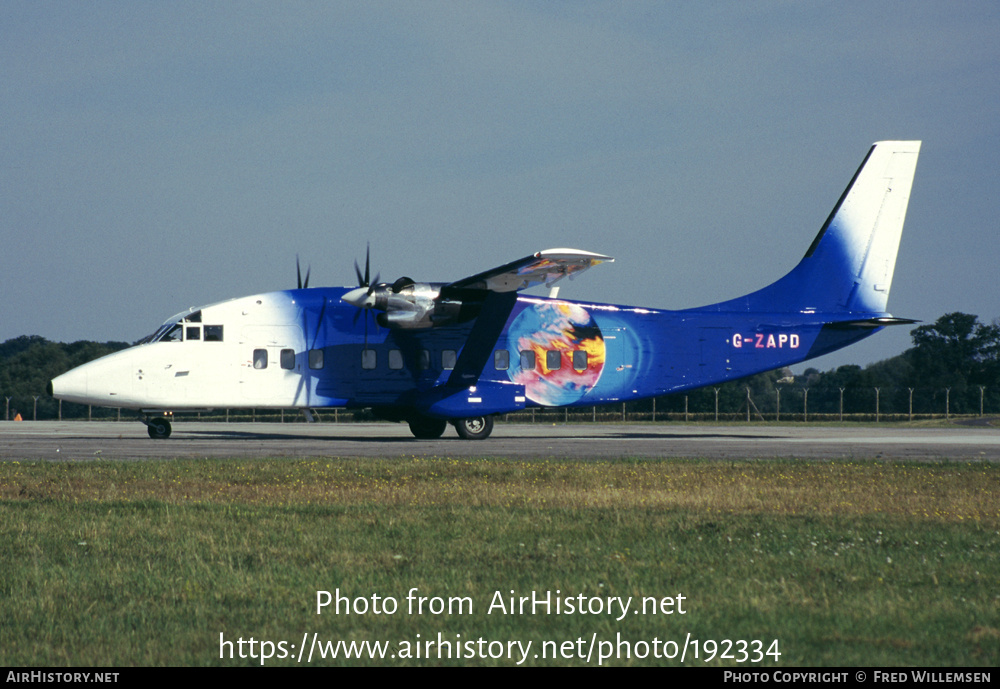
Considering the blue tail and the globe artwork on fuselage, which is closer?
the globe artwork on fuselage

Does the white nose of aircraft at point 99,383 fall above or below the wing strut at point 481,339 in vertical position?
below

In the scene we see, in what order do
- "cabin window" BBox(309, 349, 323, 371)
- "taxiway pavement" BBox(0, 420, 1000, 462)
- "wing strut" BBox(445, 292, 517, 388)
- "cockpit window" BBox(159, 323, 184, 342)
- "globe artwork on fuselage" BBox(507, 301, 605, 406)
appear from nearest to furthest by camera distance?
1. "taxiway pavement" BBox(0, 420, 1000, 462)
2. "cockpit window" BBox(159, 323, 184, 342)
3. "cabin window" BBox(309, 349, 323, 371)
4. "wing strut" BBox(445, 292, 517, 388)
5. "globe artwork on fuselage" BBox(507, 301, 605, 406)

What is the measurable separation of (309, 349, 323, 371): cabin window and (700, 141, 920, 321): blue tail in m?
13.3

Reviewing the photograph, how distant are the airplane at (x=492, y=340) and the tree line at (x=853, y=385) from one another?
30800mm

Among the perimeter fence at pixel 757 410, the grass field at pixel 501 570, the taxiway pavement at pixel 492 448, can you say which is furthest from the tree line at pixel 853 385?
the grass field at pixel 501 570

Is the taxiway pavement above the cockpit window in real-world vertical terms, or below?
below

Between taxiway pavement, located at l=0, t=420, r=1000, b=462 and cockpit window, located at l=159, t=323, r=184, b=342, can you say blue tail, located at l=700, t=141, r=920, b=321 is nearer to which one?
taxiway pavement, located at l=0, t=420, r=1000, b=462

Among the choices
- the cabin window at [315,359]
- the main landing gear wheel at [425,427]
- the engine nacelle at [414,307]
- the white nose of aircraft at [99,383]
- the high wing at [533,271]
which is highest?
the high wing at [533,271]

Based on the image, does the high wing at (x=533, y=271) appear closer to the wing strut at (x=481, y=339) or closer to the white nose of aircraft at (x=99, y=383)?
the wing strut at (x=481, y=339)

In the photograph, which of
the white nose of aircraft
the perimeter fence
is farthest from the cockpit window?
the perimeter fence

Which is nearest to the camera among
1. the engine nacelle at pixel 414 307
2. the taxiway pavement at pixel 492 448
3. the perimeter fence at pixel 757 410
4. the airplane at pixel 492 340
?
the taxiway pavement at pixel 492 448

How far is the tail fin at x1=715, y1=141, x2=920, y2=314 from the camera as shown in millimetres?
32906

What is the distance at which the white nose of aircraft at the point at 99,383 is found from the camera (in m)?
27.8

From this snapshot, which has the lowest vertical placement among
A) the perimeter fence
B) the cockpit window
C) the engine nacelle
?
the perimeter fence
